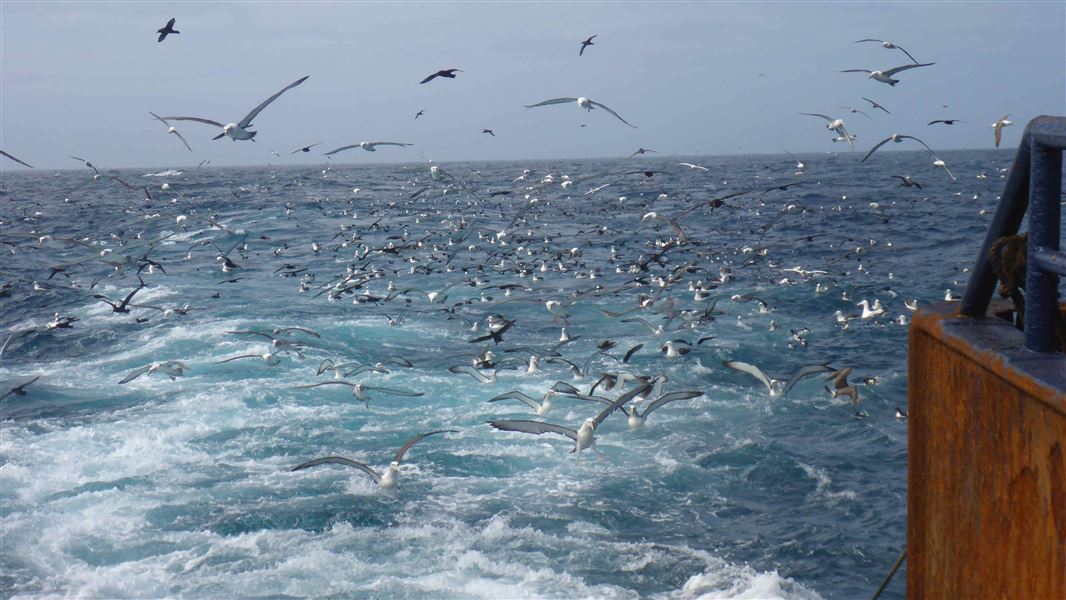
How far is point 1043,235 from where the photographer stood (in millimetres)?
2428

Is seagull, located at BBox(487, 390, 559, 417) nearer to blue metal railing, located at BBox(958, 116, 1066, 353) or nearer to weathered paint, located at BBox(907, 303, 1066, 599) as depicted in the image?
weathered paint, located at BBox(907, 303, 1066, 599)

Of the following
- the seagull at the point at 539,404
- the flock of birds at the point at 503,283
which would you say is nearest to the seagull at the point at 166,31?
the flock of birds at the point at 503,283

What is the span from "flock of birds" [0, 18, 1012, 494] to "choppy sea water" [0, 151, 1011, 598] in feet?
0.68

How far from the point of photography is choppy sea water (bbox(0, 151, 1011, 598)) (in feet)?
26.5

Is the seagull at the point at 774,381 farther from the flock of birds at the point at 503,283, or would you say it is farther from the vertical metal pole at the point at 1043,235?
the vertical metal pole at the point at 1043,235

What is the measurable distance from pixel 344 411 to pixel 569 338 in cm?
535

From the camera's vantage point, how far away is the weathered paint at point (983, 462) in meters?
2.31

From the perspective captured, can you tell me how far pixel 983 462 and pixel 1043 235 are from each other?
0.74m

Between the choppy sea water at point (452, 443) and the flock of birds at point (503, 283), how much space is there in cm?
21

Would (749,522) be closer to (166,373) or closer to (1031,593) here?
(1031,593)

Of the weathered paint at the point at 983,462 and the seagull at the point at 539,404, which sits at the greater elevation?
the weathered paint at the point at 983,462

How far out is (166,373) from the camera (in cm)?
1501

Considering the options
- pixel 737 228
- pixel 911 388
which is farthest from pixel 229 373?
pixel 737 228

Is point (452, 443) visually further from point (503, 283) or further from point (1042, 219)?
point (503, 283)
